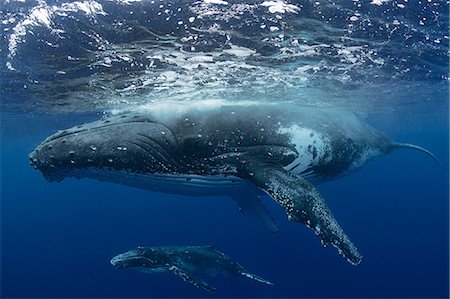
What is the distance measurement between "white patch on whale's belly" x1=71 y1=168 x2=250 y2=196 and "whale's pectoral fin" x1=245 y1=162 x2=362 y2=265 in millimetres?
1467

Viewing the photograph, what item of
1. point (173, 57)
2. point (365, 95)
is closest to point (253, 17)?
point (173, 57)

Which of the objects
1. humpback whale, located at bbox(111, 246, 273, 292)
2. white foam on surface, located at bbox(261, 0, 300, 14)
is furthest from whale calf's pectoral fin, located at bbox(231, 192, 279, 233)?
white foam on surface, located at bbox(261, 0, 300, 14)

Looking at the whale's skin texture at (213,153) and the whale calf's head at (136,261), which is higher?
the whale's skin texture at (213,153)

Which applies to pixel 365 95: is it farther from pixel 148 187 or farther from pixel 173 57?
pixel 148 187

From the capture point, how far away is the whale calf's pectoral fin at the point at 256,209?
10.9 metres

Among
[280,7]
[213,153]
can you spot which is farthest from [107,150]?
[280,7]

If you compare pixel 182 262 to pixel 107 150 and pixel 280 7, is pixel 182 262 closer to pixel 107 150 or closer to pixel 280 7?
pixel 107 150

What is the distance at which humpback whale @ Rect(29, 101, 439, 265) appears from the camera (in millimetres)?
6500

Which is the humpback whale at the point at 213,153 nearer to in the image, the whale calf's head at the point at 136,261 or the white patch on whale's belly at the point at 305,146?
the white patch on whale's belly at the point at 305,146

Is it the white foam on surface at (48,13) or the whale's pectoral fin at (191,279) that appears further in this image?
the white foam on surface at (48,13)

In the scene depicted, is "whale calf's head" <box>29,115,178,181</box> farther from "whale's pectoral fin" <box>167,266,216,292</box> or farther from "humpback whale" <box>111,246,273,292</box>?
"humpback whale" <box>111,246,273,292</box>

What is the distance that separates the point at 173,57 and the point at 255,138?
21.0 feet

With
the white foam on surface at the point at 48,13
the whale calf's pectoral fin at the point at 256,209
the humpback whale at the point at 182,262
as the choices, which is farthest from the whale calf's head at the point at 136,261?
the white foam on surface at the point at 48,13

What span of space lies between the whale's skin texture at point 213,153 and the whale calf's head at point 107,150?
17 mm
